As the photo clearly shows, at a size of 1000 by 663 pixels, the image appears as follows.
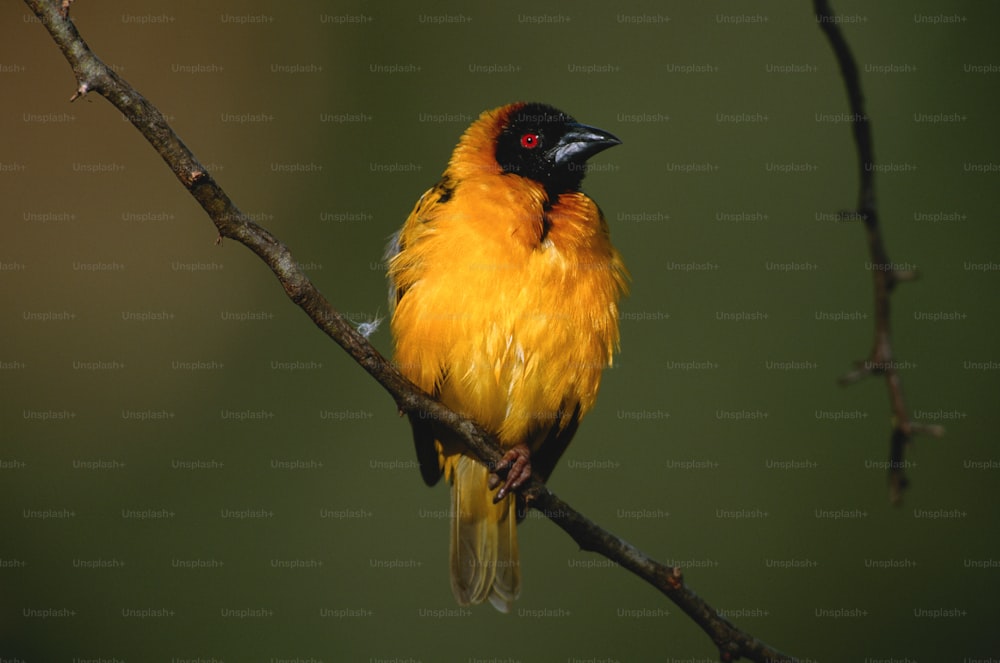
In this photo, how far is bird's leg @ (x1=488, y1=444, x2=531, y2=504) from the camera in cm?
363

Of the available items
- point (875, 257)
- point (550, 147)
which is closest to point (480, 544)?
point (550, 147)

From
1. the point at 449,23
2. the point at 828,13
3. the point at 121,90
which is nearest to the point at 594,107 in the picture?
the point at 449,23

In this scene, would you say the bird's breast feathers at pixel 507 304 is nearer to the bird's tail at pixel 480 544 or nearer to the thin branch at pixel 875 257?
the bird's tail at pixel 480 544

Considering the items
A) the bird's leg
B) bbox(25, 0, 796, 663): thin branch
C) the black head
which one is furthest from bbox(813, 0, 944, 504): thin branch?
the black head

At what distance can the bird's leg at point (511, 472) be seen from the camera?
11.9 ft

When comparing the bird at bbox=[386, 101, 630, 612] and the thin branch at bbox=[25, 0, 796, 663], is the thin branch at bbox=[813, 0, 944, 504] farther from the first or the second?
the bird at bbox=[386, 101, 630, 612]

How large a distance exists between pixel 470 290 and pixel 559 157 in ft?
2.94

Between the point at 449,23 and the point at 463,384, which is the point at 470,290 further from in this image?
the point at 449,23

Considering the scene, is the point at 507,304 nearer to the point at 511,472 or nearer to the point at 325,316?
the point at 511,472

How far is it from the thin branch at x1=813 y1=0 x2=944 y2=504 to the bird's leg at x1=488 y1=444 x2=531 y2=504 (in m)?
1.95

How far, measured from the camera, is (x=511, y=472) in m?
3.67

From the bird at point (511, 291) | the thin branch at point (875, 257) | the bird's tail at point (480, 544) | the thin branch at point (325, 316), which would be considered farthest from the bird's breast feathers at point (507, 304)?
the thin branch at point (875, 257)

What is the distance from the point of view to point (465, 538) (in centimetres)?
449

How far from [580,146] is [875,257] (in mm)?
2595
